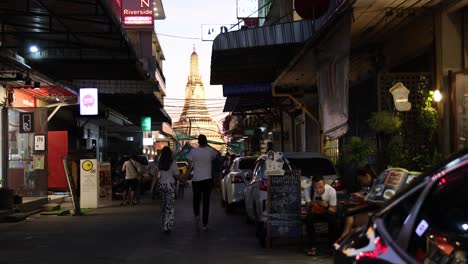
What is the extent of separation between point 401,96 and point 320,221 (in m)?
2.91

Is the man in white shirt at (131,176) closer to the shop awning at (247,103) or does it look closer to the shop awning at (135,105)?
the shop awning at (247,103)

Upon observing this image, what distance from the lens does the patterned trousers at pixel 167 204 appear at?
12055 mm

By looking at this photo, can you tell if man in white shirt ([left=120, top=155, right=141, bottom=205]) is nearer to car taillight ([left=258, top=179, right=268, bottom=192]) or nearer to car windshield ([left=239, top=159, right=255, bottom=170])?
car windshield ([left=239, top=159, right=255, bottom=170])

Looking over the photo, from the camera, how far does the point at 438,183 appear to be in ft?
9.63

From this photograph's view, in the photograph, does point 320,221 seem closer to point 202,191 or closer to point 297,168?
point 297,168

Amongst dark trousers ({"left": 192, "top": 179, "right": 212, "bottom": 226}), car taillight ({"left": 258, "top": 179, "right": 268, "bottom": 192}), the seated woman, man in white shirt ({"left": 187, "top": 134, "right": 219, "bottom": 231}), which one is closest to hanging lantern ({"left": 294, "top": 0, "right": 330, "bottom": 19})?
man in white shirt ({"left": 187, "top": 134, "right": 219, "bottom": 231})

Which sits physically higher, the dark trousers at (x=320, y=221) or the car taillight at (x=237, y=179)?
the car taillight at (x=237, y=179)

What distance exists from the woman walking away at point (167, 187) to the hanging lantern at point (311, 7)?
552 cm

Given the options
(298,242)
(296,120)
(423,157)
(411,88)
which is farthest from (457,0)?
(296,120)

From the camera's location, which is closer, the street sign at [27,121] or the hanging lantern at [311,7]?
the hanging lantern at [311,7]

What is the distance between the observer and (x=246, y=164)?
56.2ft

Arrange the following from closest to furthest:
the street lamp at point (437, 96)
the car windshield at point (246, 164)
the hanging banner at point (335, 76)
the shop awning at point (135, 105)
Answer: the hanging banner at point (335, 76)
the street lamp at point (437, 96)
the car windshield at point (246, 164)
the shop awning at point (135, 105)

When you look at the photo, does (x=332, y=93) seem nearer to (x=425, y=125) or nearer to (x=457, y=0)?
(x=425, y=125)

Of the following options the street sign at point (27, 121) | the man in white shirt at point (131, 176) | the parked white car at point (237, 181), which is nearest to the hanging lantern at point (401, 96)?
the parked white car at point (237, 181)
